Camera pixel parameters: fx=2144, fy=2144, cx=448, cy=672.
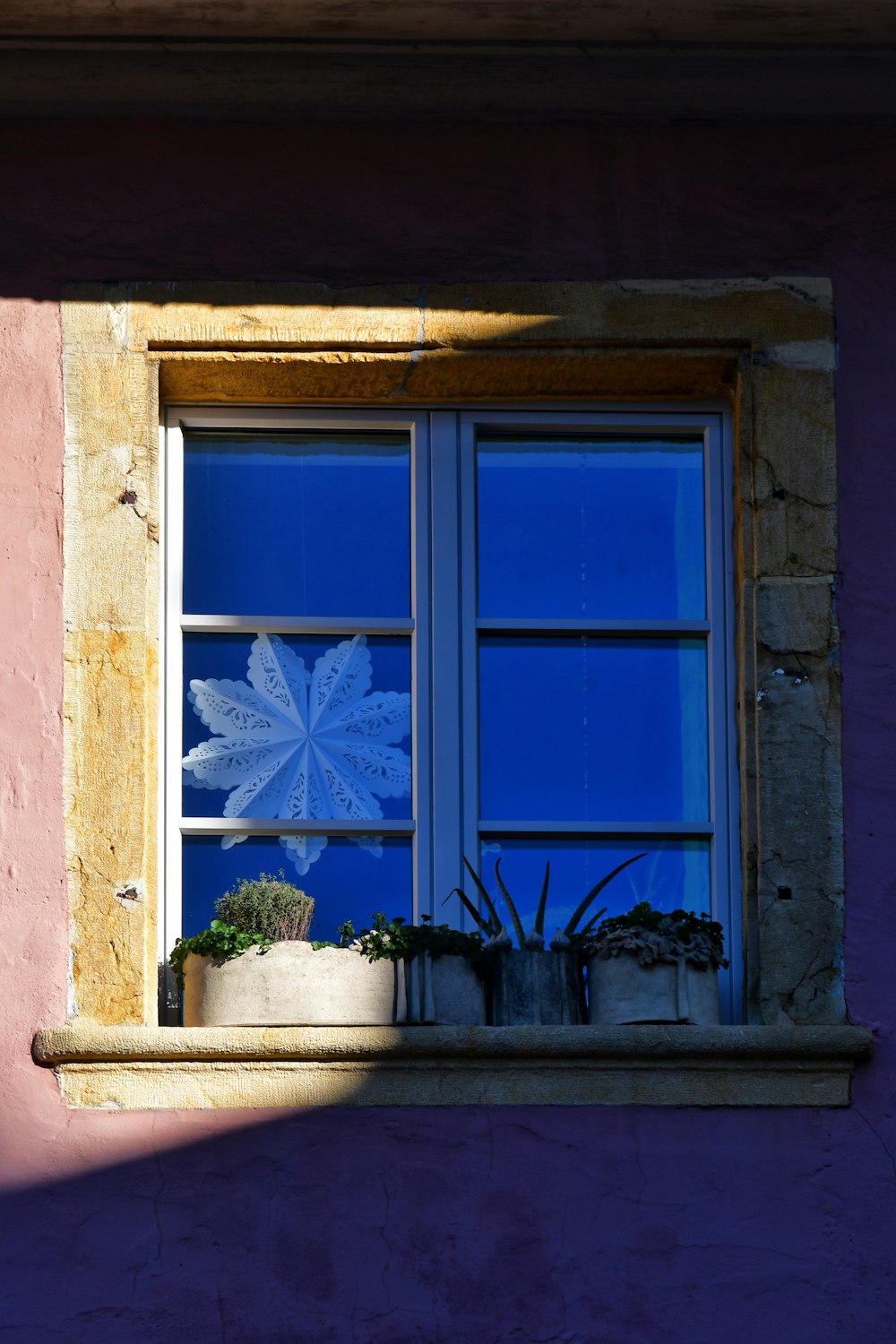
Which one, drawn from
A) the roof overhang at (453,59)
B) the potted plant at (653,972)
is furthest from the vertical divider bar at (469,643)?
the roof overhang at (453,59)

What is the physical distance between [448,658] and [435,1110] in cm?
98

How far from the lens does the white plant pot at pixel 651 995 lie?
13.5 ft

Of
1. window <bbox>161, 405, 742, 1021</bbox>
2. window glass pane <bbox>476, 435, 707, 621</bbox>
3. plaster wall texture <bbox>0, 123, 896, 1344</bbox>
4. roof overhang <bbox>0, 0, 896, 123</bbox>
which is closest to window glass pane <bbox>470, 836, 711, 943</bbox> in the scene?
window <bbox>161, 405, 742, 1021</bbox>

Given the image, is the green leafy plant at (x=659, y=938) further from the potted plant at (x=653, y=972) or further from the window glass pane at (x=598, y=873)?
the window glass pane at (x=598, y=873)

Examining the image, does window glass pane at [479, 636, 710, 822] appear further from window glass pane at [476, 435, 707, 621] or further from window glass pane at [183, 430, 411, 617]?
window glass pane at [183, 430, 411, 617]

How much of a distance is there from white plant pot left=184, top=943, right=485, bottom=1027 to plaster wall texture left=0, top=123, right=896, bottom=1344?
0.19 meters

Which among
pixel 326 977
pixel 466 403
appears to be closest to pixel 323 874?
pixel 326 977

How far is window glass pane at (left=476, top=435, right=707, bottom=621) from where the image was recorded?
464 cm

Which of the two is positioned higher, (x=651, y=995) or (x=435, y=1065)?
(x=651, y=995)

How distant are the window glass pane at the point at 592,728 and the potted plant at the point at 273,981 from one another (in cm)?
54

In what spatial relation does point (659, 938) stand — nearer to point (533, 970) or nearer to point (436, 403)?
point (533, 970)

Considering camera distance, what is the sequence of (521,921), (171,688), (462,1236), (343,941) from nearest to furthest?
1. (462,1236)
2. (343,941)
3. (521,921)
4. (171,688)

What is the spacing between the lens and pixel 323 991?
13.5 feet

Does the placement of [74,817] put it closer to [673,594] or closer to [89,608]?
[89,608]
